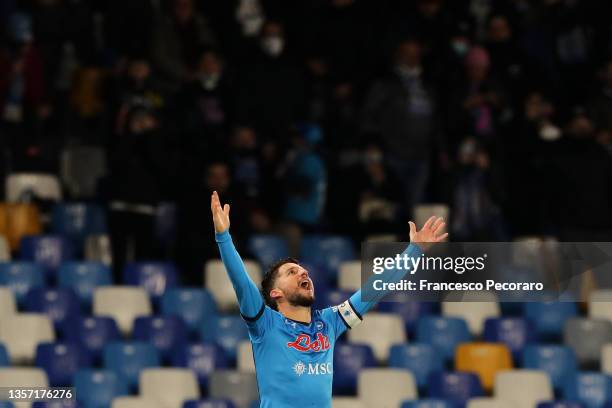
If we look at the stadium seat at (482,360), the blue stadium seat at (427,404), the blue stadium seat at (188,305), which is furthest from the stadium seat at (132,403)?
the stadium seat at (482,360)

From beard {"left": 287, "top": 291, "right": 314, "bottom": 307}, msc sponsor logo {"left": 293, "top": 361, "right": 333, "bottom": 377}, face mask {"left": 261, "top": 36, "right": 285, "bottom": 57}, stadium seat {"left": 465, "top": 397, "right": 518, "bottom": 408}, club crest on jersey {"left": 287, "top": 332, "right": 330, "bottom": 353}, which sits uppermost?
face mask {"left": 261, "top": 36, "right": 285, "bottom": 57}

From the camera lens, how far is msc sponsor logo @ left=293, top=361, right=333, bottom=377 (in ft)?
28.7

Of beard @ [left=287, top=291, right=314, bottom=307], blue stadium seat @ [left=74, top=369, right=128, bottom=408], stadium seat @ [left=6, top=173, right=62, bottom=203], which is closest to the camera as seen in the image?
beard @ [left=287, top=291, right=314, bottom=307]

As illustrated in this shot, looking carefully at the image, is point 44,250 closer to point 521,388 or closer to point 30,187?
point 30,187

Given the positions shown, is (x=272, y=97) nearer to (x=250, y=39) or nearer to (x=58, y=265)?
(x=250, y=39)

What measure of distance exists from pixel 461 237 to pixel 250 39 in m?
2.89

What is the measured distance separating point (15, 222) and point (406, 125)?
3318 millimetres

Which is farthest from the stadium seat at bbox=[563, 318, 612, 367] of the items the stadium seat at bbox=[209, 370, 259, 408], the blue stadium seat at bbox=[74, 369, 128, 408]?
the blue stadium seat at bbox=[74, 369, 128, 408]

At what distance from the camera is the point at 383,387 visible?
40.1 ft

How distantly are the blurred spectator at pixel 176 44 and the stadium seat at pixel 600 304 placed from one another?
4.07 meters

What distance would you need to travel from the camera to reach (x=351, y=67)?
15422 mm

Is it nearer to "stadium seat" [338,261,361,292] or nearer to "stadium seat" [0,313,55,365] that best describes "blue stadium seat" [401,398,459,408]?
"stadium seat" [338,261,361,292]

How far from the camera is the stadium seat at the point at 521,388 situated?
12.4 metres

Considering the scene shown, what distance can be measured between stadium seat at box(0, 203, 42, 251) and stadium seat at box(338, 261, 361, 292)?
8.34ft
